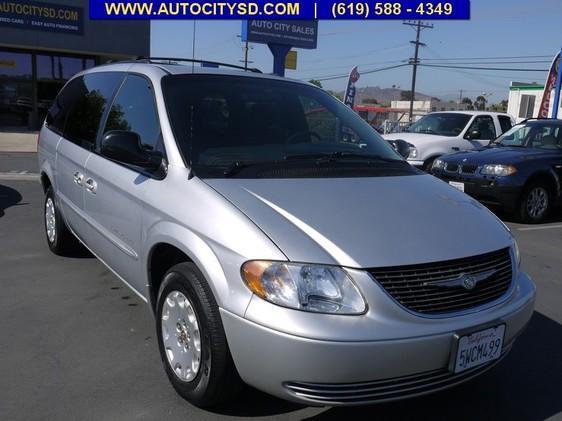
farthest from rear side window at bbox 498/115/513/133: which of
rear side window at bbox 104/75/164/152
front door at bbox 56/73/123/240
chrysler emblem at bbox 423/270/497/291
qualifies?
chrysler emblem at bbox 423/270/497/291

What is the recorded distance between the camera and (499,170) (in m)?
8.13

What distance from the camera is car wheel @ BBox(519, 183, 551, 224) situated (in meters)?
8.20

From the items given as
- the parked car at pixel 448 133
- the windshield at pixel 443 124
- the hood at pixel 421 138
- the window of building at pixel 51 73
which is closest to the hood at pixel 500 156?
the parked car at pixel 448 133

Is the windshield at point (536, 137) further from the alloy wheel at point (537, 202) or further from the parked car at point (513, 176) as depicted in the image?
the alloy wheel at point (537, 202)

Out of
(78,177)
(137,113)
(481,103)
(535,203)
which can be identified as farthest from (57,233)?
(481,103)

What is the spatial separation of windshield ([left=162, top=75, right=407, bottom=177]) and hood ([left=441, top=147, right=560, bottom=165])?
4.84 m

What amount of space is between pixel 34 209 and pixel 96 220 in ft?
13.8

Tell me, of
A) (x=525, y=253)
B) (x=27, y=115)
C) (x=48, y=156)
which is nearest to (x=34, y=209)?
(x=48, y=156)

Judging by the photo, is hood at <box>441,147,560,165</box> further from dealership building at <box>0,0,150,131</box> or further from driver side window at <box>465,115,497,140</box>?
dealership building at <box>0,0,150,131</box>

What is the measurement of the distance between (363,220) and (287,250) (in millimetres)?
Result: 473

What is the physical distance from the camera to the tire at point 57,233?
514 centimetres

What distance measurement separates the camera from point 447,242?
2.61 meters

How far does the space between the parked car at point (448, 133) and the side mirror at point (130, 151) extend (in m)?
8.36

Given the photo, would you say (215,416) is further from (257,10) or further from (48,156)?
(257,10)
